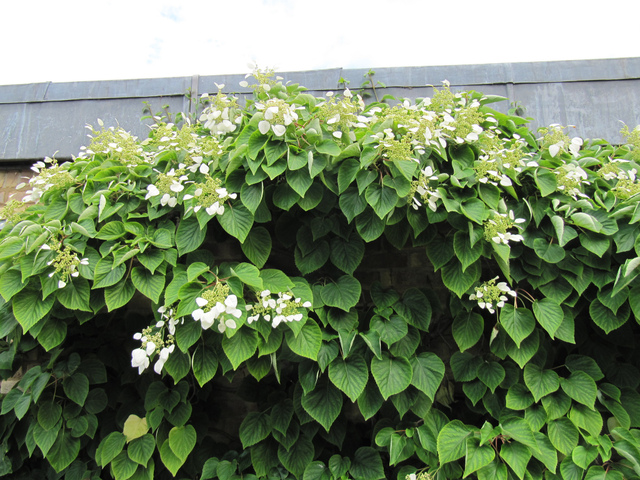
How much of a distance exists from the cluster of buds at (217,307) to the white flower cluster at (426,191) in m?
0.67

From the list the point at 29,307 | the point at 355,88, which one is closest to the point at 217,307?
the point at 29,307

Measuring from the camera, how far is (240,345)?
4.82ft

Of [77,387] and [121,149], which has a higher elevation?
[121,149]

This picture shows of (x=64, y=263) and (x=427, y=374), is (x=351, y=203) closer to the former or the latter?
(x=427, y=374)

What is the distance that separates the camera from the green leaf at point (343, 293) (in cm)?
161

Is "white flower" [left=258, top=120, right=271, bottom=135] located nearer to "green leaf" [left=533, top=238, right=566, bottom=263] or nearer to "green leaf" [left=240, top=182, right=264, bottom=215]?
"green leaf" [left=240, top=182, right=264, bottom=215]

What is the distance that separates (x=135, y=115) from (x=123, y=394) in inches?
54.0

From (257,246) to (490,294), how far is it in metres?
0.81

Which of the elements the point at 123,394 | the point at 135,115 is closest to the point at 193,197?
the point at 123,394

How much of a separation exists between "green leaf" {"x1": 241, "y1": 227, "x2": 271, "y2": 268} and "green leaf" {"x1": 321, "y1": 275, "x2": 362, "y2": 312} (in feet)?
0.79

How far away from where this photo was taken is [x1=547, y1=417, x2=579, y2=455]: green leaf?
1578 millimetres

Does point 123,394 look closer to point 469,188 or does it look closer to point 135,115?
point 135,115

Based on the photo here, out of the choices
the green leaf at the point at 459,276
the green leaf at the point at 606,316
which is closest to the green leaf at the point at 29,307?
the green leaf at the point at 459,276

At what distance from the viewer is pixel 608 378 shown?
1757mm
